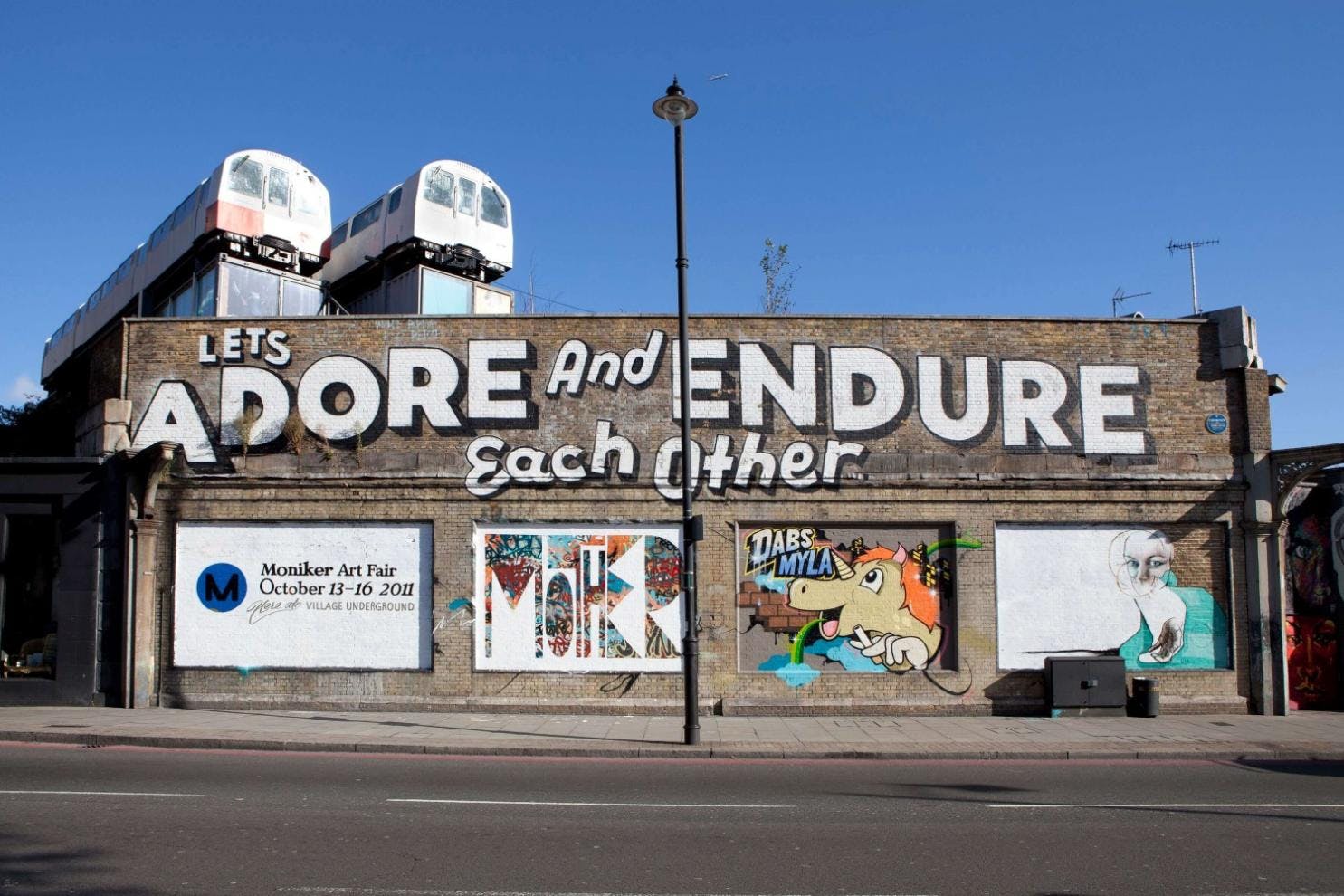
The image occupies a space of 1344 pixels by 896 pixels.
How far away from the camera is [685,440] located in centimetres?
1526

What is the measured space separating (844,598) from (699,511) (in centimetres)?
290

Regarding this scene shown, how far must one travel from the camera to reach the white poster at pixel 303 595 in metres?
17.9

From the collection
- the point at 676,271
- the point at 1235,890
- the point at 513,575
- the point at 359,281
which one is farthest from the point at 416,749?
the point at 359,281

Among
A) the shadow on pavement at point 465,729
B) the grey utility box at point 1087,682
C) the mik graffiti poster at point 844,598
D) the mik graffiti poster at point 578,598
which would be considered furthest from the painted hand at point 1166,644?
the shadow on pavement at point 465,729

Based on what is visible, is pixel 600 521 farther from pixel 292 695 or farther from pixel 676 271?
pixel 292 695

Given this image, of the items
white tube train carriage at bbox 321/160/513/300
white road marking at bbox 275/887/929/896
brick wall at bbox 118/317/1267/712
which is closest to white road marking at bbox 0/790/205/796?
white road marking at bbox 275/887/929/896

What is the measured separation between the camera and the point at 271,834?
848 centimetres

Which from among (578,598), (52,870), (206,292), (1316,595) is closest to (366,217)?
(206,292)

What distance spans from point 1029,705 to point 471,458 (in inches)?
411

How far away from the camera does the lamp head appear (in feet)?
48.1

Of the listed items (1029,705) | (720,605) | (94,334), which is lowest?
(1029,705)

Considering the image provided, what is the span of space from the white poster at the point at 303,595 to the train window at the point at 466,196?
11673 mm

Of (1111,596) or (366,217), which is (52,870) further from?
(366,217)

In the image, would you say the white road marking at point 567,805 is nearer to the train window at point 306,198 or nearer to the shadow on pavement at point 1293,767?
the shadow on pavement at point 1293,767
